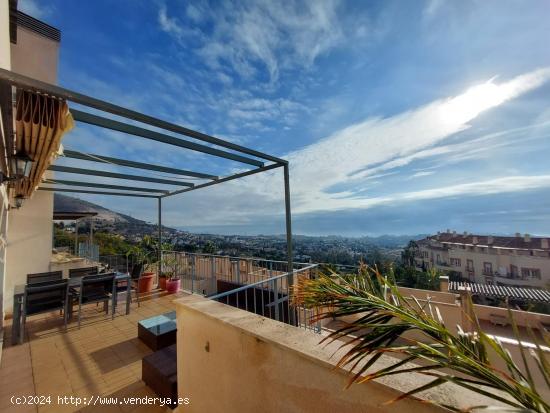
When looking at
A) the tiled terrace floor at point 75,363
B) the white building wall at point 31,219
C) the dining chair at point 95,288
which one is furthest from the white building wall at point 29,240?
the dining chair at point 95,288

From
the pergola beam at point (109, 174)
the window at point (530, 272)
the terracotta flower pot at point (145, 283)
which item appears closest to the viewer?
the pergola beam at point (109, 174)

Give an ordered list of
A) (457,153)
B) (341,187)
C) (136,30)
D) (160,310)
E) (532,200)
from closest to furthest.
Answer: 1. (136,30)
2. (160,310)
3. (457,153)
4. (341,187)
5. (532,200)

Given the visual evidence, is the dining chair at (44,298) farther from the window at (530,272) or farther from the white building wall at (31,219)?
the window at (530,272)

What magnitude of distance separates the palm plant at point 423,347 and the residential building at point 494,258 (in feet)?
53.6

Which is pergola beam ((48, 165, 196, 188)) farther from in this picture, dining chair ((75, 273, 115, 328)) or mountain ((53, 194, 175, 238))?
mountain ((53, 194, 175, 238))

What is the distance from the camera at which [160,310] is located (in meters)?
4.99

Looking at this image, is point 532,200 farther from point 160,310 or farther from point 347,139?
point 160,310

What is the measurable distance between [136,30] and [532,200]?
30827 millimetres

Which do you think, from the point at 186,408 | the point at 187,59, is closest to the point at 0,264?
the point at 186,408

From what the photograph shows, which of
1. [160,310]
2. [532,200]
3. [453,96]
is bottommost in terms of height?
[160,310]

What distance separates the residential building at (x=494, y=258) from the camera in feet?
44.2

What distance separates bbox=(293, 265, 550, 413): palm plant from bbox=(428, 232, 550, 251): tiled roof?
2071 cm

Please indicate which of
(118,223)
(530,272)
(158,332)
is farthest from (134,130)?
(530,272)

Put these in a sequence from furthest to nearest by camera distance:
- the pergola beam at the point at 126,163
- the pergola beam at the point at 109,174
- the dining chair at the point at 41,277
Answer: the dining chair at the point at 41,277, the pergola beam at the point at 109,174, the pergola beam at the point at 126,163
